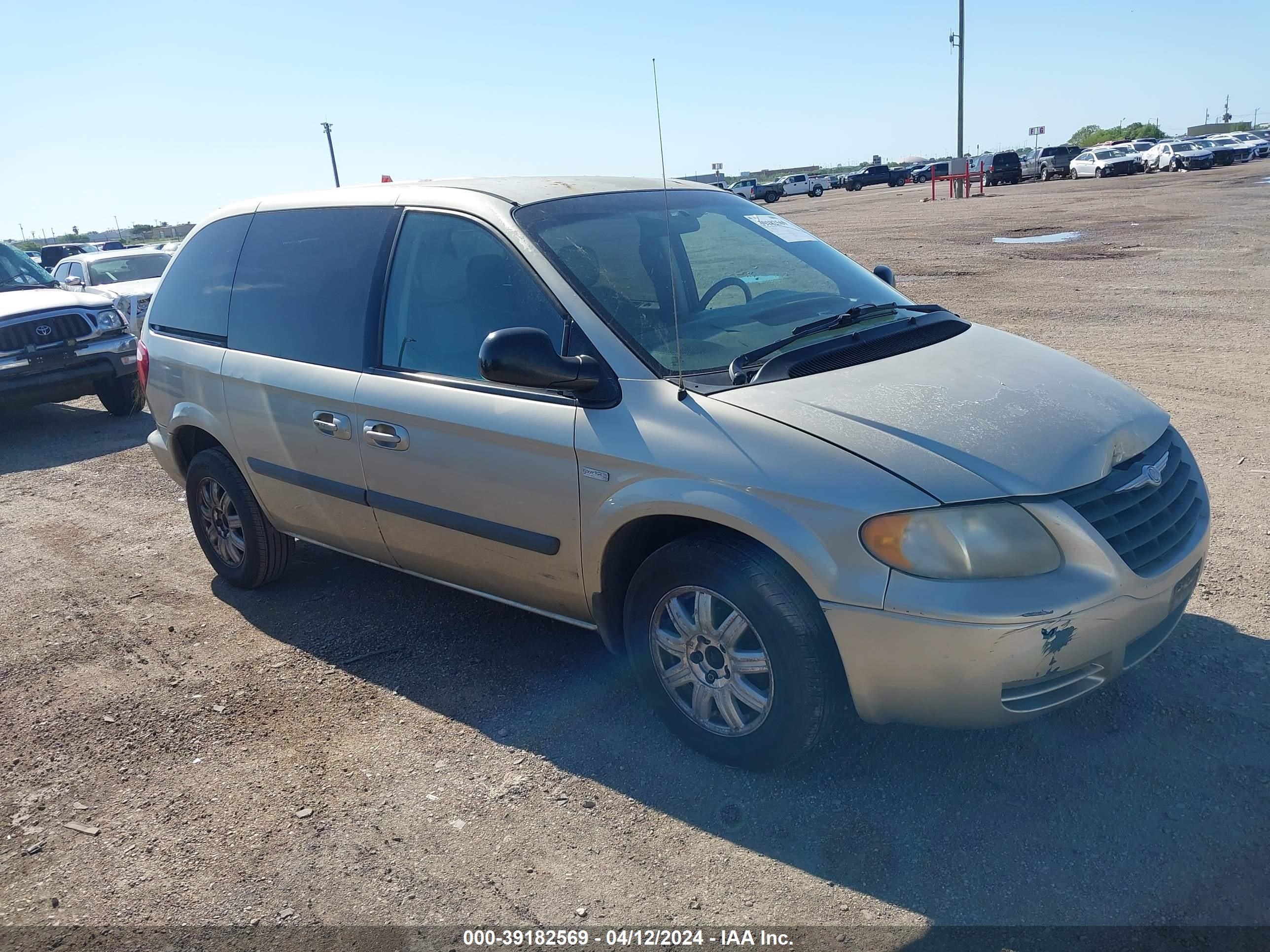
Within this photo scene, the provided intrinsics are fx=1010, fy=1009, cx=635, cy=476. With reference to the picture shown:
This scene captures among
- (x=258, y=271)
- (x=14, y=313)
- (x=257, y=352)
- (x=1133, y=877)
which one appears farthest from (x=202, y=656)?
(x=14, y=313)

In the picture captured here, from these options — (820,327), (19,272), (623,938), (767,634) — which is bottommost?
(623,938)

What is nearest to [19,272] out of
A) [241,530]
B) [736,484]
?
[241,530]

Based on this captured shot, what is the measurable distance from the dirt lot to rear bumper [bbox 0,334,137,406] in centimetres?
449

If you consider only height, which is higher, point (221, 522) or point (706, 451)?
point (706, 451)

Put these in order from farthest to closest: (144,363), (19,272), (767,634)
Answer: (19,272), (144,363), (767,634)

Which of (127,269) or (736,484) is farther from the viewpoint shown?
(127,269)

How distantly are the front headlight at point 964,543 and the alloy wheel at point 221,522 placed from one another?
348 centimetres

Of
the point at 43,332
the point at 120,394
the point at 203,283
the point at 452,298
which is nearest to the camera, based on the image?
the point at 452,298

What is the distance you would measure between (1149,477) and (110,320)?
9.95 m

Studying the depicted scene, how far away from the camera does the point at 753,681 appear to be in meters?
3.13

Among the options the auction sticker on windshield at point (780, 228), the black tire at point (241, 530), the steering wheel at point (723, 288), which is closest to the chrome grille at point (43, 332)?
the black tire at point (241, 530)

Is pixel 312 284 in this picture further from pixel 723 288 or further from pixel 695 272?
pixel 723 288

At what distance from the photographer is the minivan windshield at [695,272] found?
3516 mm

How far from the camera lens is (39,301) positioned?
32.1ft
